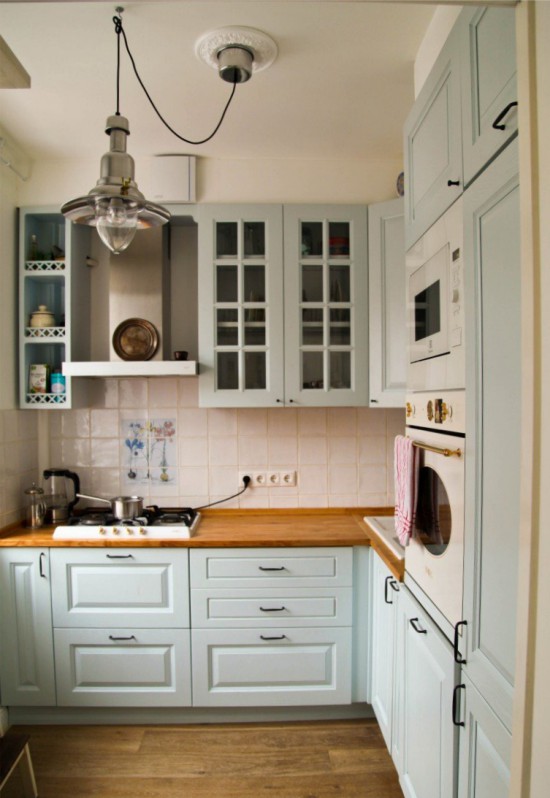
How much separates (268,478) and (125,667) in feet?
3.56

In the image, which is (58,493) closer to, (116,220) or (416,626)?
(116,220)

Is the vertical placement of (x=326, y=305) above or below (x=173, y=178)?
below

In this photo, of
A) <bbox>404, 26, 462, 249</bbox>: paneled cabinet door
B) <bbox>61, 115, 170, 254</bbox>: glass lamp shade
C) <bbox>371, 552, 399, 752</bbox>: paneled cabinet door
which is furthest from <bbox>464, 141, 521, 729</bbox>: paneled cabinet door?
<bbox>61, 115, 170, 254</bbox>: glass lamp shade

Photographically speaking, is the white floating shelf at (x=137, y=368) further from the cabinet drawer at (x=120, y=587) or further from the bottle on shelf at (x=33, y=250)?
the cabinet drawer at (x=120, y=587)

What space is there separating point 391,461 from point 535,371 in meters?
2.11

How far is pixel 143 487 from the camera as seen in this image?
2588mm

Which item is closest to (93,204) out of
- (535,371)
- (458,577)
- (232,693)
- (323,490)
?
(535,371)

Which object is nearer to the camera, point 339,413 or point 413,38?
point 413,38

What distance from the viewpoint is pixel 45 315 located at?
7.79ft

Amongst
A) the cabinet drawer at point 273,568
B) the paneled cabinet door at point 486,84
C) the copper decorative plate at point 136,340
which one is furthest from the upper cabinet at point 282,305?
the paneled cabinet door at point 486,84

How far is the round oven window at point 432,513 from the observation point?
4.00ft

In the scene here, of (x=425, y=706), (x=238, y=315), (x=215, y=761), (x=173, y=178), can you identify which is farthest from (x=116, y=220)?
(x=215, y=761)

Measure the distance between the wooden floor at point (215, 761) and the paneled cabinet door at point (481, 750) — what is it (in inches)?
36.8

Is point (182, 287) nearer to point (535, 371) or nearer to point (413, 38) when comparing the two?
point (413, 38)
